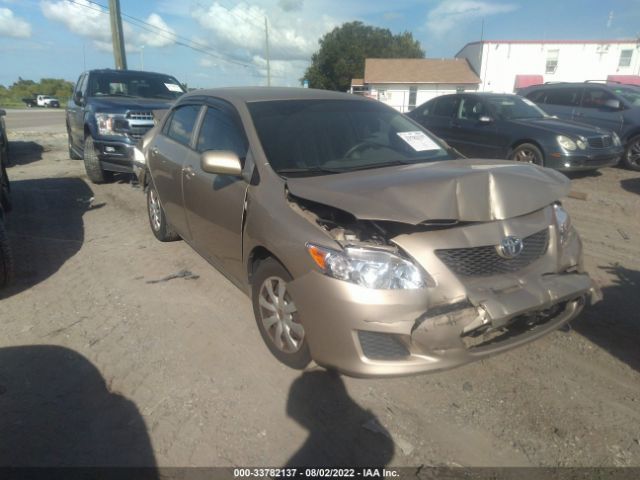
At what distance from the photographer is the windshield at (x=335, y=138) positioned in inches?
125

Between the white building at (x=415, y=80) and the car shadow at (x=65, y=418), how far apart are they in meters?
39.8

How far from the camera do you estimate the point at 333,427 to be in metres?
2.44

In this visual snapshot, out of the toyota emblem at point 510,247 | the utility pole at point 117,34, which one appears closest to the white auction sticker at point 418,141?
the toyota emblem at point 510,247

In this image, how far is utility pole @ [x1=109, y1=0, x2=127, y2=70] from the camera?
14.8 meters

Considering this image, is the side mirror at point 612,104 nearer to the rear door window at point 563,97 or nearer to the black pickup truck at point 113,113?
the rear door window at point 563,97

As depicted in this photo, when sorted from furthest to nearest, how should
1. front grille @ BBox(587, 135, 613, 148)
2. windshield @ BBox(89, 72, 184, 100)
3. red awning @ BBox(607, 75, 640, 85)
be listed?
red awning @ BBox(607, 75, 640, 85)
windshield @ BBox(89, 72, 184, 100)
front grille @ BBox(587, 135, 613, 148)

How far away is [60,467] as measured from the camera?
2193mm

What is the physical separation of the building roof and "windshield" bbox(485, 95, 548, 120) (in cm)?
3335

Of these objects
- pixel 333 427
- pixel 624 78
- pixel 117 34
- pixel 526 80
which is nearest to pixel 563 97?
pixel 333 427

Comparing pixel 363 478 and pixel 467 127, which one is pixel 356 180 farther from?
pixel 467 127

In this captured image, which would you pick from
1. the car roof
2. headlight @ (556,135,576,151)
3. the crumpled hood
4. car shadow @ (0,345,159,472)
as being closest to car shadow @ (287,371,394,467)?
car shadow @ (0,345,159,472)

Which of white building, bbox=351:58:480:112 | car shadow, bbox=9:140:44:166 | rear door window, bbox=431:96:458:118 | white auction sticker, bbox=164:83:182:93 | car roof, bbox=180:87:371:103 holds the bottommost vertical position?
car shadow, bbox=9:140:44:166

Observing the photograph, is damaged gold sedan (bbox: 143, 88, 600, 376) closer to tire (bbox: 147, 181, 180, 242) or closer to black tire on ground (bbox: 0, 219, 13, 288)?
tire (bbox: 147, 181, 180, 242)

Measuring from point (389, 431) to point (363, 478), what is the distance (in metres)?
0.34
